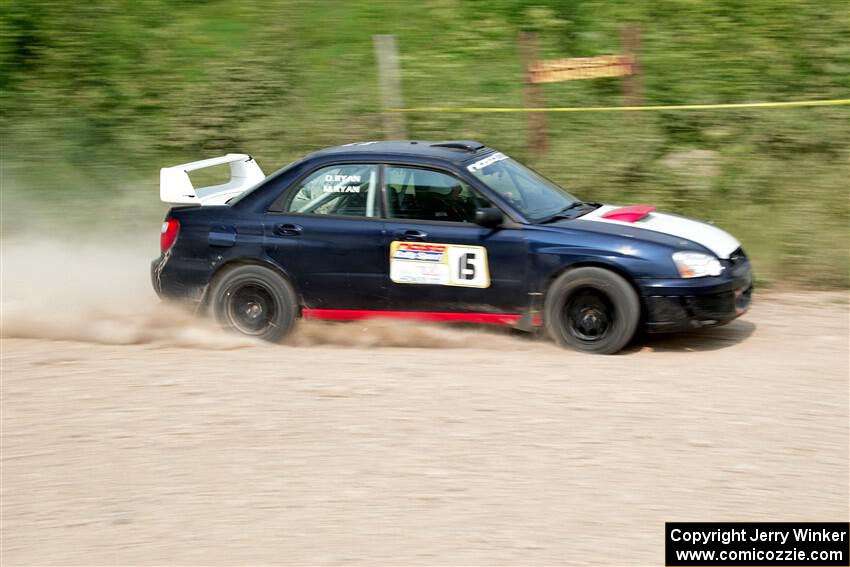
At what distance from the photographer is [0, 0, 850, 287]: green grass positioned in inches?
420

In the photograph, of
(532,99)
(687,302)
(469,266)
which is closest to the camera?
(687,302)

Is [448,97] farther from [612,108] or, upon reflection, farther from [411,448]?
[411,448]

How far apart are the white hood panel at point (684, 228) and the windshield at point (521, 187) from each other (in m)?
0.33

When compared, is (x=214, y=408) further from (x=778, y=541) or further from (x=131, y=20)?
(x=131, y=20)

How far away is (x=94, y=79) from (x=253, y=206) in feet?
24.4

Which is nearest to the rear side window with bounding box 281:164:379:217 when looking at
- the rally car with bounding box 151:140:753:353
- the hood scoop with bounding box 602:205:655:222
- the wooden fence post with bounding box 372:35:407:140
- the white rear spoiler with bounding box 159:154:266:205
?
the rally car with bounding box 151:140:753:353

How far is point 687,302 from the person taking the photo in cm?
752

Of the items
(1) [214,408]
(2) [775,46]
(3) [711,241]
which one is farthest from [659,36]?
(1) [214,408]

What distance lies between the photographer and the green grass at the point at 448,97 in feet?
35.0

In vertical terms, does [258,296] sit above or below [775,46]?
below

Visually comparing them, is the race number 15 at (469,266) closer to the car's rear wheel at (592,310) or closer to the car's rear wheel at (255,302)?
the car's rear wheel at (592,310)

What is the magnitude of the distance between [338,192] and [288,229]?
498 millimetres

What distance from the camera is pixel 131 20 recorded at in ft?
52.0

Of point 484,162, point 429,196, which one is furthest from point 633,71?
point 429,196
